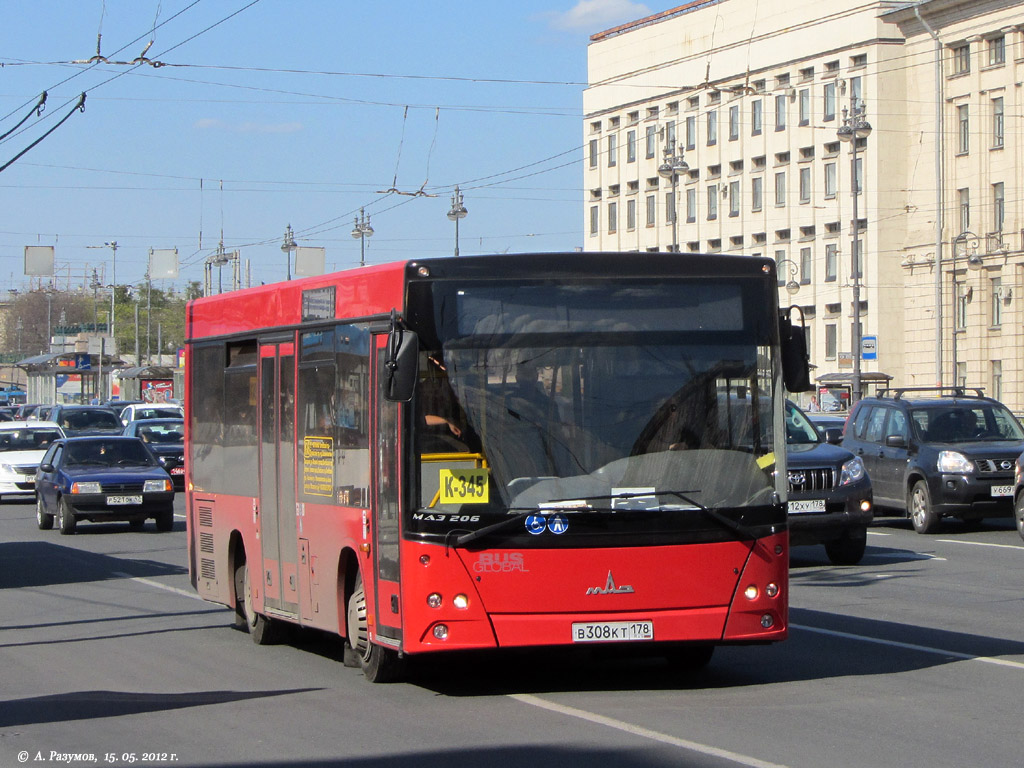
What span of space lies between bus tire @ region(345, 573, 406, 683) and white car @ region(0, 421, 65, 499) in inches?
1020

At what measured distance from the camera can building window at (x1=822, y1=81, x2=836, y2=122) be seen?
7606 centimetres

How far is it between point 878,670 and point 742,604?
148cm

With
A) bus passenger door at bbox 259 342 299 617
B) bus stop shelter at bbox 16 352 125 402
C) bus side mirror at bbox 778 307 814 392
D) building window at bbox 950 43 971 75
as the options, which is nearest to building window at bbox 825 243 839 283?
building window at bbox 950 43 971 75

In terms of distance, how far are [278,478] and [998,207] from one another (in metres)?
59.1

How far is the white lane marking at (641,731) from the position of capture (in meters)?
7.44

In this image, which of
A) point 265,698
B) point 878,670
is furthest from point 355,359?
point 878,670

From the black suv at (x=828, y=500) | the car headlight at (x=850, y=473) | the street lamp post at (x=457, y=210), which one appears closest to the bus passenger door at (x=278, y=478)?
the black suv at (x=828, y=500)

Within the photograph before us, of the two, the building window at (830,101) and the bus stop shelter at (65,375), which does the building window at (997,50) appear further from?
the bus stop shelter at (65,375)

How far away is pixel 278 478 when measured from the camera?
11633 millimetres

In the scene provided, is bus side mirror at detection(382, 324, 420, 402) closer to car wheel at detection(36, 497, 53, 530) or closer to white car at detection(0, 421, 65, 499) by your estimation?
car wheel at detection(36, 497, 53, 530)

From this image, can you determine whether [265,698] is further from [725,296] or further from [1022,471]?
[1022,471]

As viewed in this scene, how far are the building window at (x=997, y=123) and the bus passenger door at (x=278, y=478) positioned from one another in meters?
58.7

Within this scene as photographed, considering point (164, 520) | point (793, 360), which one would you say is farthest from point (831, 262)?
point (793, 360)

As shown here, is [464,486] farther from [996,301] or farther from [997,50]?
[997,50]
